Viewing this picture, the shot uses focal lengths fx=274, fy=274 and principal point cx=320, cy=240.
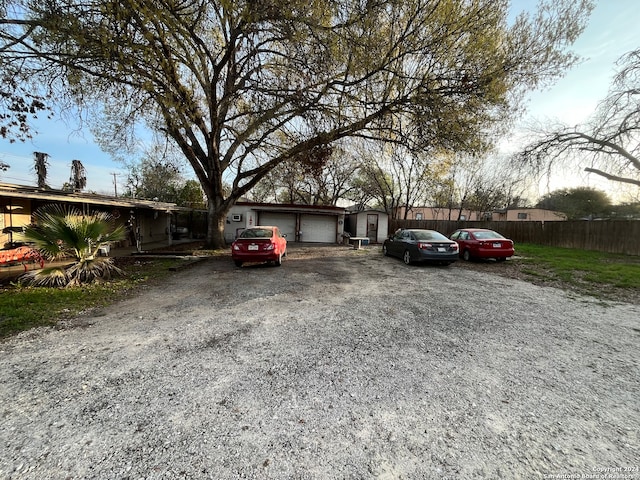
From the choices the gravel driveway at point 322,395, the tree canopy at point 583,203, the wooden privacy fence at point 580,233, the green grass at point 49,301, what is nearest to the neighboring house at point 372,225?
the wooden privacy fence at point 580,233

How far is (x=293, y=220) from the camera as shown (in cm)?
2097

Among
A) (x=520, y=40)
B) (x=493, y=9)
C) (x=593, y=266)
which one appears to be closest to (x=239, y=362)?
(x=493, y=9)

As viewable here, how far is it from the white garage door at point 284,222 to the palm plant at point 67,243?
13.6m

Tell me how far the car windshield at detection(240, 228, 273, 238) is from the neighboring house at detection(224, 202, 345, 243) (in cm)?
963

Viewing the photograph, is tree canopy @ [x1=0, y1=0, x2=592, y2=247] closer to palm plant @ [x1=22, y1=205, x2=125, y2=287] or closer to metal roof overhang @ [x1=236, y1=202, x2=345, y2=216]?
palm plant @ [x1=22, y1=205, x2=125, y2=287]

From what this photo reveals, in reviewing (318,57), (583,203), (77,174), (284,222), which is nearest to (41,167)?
(77,174)

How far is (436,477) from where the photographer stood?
1.74 meters

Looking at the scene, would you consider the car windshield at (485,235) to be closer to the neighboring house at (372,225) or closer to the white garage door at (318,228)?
the neighboring house at (372,225)

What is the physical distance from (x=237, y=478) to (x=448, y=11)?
421 inches

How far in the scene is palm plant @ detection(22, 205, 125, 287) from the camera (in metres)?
6.30

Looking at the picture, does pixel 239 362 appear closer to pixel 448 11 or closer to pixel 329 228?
pixel 448 11

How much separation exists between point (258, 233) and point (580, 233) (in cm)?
1789

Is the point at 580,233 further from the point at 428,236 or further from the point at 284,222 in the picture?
the point at 284,222

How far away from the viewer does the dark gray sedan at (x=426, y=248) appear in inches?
391
